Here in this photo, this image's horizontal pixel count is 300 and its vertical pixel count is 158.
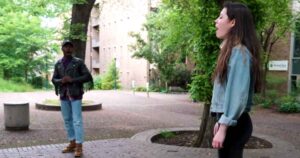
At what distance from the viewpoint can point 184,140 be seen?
952cm

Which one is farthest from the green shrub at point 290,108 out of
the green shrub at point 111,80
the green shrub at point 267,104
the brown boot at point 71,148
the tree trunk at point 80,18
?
the green shrub at point 111,80

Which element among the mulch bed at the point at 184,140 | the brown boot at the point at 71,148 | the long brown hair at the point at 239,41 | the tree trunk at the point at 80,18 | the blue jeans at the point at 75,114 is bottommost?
the mulch bed at the point at 184,140

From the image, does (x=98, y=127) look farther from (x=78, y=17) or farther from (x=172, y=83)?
(x=172, y=83)

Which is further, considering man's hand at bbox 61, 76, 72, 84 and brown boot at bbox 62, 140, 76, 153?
brown boot at bbox 62, 140, 76, 153

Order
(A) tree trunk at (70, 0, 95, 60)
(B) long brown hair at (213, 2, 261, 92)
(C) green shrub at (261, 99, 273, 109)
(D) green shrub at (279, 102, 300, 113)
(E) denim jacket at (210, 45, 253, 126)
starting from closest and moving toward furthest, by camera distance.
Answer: (E) denim jacket at (210, 45, 253, 126) → (B) long brown hair at (213, 2, 261, 92) → (A) tree trunk at (70, 0, 95, 60) → (D) green shrub at (279, 102, 300, 113) → (C) green shrub at (261, 99, 273, 109)

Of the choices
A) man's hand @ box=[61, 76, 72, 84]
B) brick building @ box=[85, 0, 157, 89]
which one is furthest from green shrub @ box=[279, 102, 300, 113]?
brick building @ box=[85, 0, 157, 89]

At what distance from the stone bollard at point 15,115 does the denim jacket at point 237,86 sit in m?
8.06

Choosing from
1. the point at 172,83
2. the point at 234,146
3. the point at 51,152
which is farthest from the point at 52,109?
the point at 172,83

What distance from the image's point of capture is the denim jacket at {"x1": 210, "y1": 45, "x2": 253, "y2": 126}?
3.07m

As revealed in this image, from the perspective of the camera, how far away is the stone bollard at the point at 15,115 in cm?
1037

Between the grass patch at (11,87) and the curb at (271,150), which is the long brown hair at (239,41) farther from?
the grass patch at (11,87)

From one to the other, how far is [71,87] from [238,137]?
4.37 m

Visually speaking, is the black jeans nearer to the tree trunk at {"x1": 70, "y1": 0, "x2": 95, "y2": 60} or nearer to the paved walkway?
the paved walkway

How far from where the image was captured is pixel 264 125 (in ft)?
45.2
